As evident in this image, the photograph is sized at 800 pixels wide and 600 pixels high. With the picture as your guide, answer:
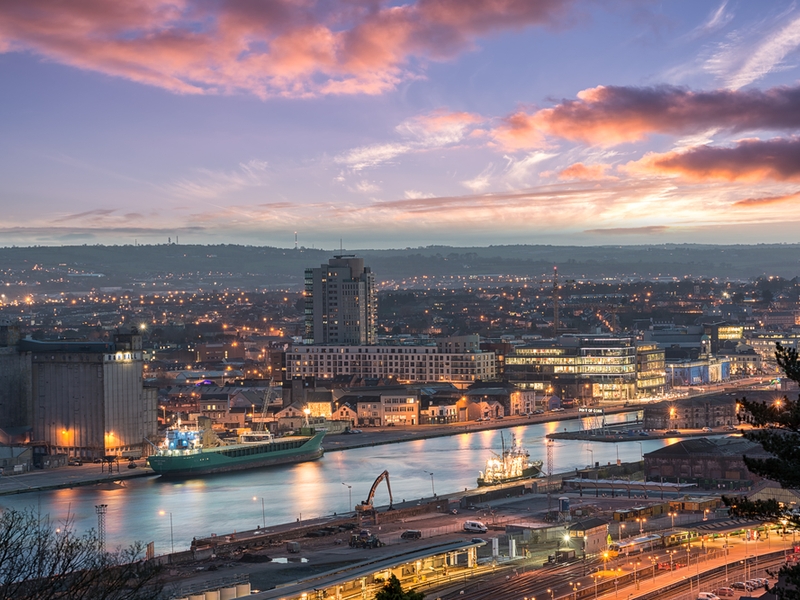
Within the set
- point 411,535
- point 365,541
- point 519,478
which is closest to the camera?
point 365,541

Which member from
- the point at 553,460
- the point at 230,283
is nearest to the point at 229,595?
the point at 553,460

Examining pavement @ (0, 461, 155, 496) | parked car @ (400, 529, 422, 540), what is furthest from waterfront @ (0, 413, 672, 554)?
parked car @ (400, 529, 422, 540)

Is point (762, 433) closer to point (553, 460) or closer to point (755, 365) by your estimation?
point (553, 460)

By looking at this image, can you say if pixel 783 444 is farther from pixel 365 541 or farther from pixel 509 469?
pixel 509 469

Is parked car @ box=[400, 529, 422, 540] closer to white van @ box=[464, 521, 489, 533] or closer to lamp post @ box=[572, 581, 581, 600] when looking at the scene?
white van @ box=[464, 521, 489, 533]

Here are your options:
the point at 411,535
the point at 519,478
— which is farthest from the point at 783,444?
the point at 519,478

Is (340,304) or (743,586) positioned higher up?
(340,304)

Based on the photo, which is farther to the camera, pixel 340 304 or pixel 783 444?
pixel 340 304

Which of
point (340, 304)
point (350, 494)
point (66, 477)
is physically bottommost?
point (350, 494)
